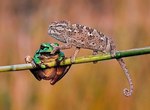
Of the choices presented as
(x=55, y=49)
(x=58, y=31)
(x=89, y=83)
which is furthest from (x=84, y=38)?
(x=89, y=83)

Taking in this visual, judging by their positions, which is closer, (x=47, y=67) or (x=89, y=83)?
(x=47, y=67)

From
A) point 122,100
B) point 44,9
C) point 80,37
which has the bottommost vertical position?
point 122,100

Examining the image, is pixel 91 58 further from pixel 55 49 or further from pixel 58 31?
pixel 58 31

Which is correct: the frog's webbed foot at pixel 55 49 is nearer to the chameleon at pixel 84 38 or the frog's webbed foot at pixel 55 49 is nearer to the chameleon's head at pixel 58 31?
the chameleon at pixel 84 38

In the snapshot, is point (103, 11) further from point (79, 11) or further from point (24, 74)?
point (24, 74)

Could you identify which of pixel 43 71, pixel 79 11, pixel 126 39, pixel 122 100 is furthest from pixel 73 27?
pixel 79 11

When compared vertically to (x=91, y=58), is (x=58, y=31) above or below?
above

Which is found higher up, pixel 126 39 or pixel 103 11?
pixel 103 11

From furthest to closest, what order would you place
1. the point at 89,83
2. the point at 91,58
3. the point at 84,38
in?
the point at 89,83
the point at 84,38
the point at 91,58

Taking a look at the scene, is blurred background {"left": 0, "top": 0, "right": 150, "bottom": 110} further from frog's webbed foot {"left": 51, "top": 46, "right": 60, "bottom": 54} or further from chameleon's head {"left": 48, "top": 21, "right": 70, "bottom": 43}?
frog's webbed foot {"left": 51, "top": 46, "right": 60, "bottom": 54}
